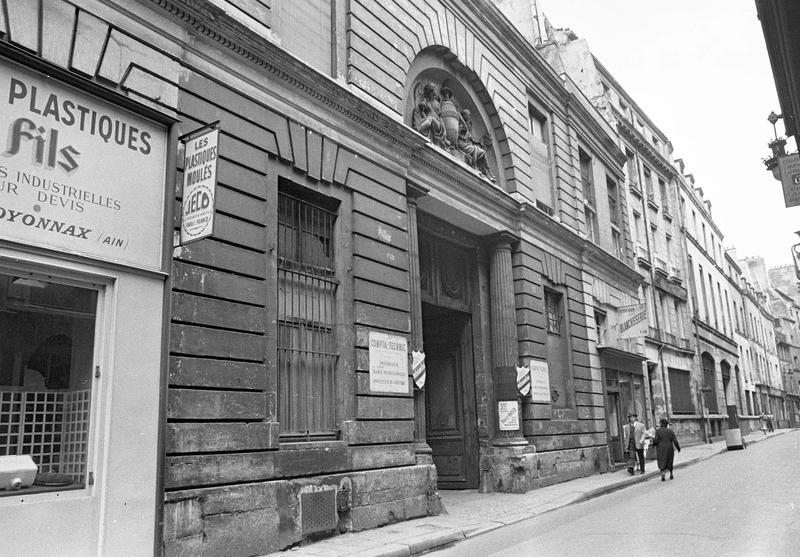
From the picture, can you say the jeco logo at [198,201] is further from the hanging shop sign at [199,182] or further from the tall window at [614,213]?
the tall window at [614,213]

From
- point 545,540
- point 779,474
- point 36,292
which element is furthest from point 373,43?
point 779,474

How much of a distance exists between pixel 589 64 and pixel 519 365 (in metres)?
19.8

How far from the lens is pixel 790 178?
Result: 10.6 meters

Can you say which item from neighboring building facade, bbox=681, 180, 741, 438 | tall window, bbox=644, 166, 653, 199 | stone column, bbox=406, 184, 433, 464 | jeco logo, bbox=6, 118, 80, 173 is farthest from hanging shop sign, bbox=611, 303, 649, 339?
jeco logo, bbox=6, 118, 80, 173

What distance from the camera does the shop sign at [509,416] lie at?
650 inches

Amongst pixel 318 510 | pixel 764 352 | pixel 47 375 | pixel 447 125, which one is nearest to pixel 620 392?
pixel 447 125

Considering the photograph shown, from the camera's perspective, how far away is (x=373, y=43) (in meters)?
13.4

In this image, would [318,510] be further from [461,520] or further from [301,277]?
[301,277]

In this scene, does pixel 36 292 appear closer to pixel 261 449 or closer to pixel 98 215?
pixel 98 215

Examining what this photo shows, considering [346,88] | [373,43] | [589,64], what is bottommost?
[346,88]

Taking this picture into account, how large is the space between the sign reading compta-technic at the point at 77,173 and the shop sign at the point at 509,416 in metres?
10.6

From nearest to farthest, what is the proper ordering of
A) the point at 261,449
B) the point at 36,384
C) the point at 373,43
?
the point at 36,384, the point at 261,449, the point at 373,43

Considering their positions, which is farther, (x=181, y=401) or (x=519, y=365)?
(x=519, y=365)

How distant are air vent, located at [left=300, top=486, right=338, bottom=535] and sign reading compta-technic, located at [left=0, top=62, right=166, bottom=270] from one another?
4.07m
